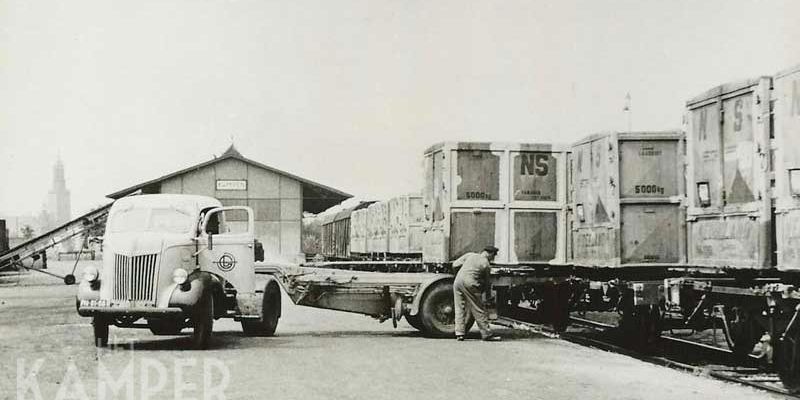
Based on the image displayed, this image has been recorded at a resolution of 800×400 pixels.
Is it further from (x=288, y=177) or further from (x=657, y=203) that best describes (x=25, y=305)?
(x=288, y=177)

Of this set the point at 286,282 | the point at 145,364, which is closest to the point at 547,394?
the point at 145,364

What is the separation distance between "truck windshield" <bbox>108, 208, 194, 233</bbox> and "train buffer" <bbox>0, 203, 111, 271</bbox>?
25598 mm

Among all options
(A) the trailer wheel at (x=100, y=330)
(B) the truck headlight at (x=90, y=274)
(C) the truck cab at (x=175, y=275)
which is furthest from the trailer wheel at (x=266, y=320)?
(B) the truck headlight at (x=90, y=274)

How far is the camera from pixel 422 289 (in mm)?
14602

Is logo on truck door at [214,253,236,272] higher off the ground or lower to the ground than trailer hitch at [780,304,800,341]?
higher

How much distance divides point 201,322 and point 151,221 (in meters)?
2.11

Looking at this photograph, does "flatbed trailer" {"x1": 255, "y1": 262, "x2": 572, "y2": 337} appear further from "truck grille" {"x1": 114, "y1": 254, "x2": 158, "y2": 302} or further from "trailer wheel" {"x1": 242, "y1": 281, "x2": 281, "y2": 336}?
"truck grille" {"x1": 114, "y1": 254, "x2": 158, "y2": 302}

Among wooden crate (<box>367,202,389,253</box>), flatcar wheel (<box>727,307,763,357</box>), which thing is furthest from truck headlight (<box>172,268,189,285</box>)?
wooden crate (<box>367,202,389,253</box>)

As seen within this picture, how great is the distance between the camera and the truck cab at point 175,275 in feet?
41.2

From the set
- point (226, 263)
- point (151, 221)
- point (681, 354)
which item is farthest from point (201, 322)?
point (681, 354)

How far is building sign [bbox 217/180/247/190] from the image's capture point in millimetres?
41406

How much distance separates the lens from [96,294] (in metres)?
12.7

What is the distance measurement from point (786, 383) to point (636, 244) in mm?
4295

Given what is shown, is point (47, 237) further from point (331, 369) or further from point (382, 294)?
point (331, 369)
